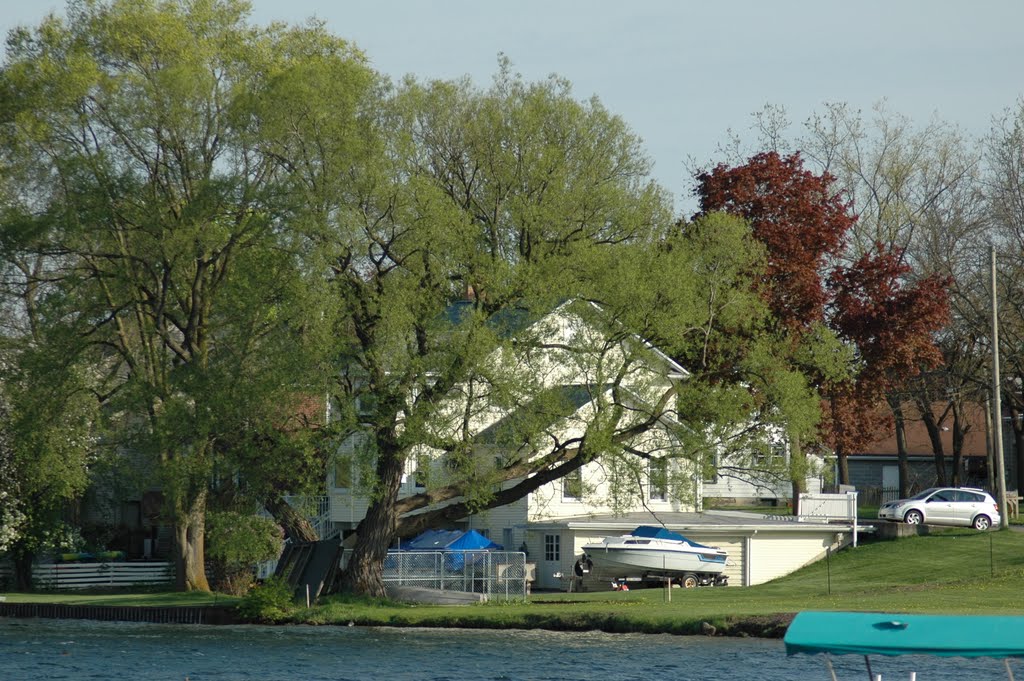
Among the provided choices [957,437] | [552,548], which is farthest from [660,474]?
[957,437]

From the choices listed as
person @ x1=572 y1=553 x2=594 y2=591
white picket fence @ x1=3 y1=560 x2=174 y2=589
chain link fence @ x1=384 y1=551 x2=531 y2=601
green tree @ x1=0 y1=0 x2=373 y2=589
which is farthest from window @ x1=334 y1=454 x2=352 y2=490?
white picket fence @ x1=3 y1=560 x2=174 y2=589

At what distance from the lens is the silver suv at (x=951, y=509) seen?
177 ft

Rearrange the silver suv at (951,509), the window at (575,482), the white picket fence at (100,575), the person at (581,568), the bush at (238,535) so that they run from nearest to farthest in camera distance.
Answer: the bush at (238,535) < the window at (575,482) < the person at (581,568) < the white picket fence at (100,575) < the silver suv at (951,509)

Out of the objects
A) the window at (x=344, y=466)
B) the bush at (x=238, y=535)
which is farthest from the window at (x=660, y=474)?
the bush at (x=238, y=535)

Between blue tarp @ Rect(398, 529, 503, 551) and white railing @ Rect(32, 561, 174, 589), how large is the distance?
953 cm

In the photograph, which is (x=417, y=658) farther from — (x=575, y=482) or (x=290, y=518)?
(x=290, y=518)

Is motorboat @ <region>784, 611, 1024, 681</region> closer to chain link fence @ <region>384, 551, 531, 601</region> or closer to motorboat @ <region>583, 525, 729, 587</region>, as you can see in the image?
chain link fence @ <region>384, 551, 531, 601</region>

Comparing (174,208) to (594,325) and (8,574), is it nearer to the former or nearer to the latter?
(594,325)

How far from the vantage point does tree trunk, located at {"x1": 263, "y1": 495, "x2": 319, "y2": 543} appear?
4169 cm

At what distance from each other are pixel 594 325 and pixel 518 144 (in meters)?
5.79

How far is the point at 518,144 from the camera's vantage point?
40.1m

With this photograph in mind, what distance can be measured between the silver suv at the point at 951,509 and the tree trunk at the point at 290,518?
23132 mm

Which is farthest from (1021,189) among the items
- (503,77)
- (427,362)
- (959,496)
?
(427,362)

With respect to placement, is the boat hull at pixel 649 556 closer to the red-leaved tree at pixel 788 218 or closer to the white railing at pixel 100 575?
the red-leaved tree at pixel 788 218
